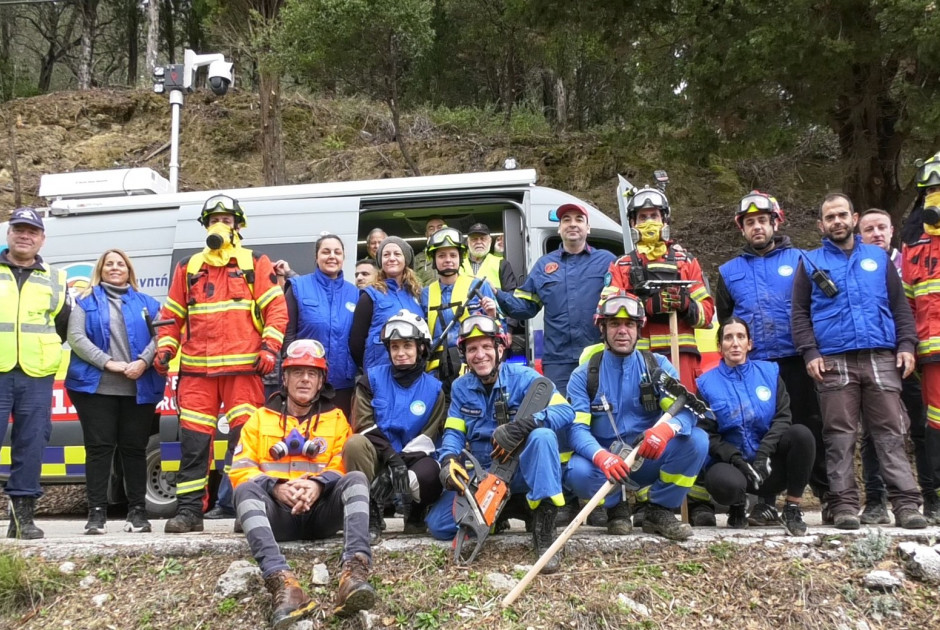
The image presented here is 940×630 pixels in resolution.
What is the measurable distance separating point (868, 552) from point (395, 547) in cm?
261

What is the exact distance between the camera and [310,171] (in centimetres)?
1605

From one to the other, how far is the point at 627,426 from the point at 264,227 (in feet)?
12.3

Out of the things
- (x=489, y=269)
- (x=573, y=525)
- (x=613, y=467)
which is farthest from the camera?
(x=489, y=269)

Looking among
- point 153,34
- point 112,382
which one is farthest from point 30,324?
point 153,34

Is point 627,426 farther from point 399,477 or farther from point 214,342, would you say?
point 214,342

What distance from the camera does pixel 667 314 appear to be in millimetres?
5219

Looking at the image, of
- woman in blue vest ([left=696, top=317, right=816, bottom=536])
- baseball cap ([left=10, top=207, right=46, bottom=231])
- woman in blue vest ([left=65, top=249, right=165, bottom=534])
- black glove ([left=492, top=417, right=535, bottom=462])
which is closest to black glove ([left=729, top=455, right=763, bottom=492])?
woman in blue vest ([left=696, top=317, right=816, bottom=536])

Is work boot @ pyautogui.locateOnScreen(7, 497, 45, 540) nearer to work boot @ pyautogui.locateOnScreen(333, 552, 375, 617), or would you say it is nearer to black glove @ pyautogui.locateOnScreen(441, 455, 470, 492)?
work boot @ pyautogui.locateOnScreen(333, 552, 375, 617)

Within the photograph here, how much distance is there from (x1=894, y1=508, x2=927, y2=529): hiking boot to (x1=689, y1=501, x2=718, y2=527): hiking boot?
1.08 m

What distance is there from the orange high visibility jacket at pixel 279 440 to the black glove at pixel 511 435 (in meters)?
0.94

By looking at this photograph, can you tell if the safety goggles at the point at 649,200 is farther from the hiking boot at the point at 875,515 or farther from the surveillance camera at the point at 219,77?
the surveillance camera at the point at 219,77

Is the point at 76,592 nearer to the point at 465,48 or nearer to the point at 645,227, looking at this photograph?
the point at 645,227

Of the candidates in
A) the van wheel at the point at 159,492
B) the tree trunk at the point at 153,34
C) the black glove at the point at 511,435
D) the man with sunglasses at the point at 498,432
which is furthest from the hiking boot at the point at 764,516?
the tree trunk at the point at 153,34

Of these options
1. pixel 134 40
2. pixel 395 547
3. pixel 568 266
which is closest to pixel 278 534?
pixel 395 547
